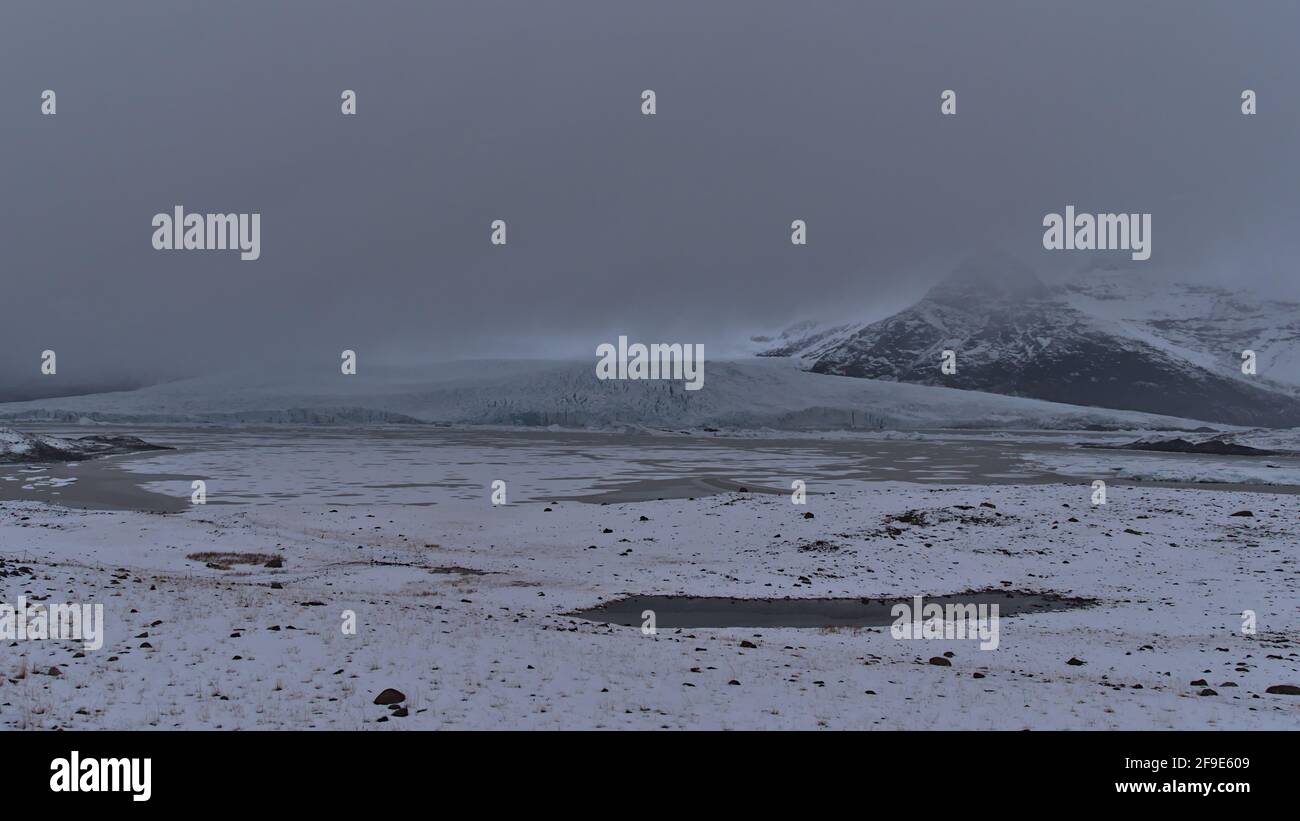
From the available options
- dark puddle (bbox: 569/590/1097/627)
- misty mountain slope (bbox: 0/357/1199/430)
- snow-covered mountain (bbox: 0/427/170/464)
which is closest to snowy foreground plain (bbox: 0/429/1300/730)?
dark puddle (bbox: 569/590/1097/627)

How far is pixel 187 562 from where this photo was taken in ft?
76.5

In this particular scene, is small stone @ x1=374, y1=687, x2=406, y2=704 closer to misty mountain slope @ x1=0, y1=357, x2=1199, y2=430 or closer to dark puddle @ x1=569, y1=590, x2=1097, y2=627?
dark puddle @ x1=569, y1=590, x2=1097, y2=627

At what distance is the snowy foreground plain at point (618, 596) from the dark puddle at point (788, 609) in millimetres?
753

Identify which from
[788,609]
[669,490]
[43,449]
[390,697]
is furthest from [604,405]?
[390,697]

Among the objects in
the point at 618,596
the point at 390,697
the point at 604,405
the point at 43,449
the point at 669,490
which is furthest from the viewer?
the point at 604,405

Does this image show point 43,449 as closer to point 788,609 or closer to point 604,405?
point 788,609

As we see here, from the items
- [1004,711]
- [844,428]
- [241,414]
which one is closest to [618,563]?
[1004,711]

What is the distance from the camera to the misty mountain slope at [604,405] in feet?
455

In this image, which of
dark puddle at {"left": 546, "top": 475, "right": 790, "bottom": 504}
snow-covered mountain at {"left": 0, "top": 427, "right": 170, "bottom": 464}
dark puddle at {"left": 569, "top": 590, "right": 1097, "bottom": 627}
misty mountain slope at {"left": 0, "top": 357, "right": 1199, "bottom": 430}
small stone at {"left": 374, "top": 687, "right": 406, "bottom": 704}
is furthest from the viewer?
misty mountain slope at {"left": 0, "top": 357, "right": 1199, "bottom": 430}

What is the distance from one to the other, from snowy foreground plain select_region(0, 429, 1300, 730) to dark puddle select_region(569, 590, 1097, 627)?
753 millimetres

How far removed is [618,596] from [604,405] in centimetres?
12075

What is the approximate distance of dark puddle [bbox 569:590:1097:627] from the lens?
17.8 meters

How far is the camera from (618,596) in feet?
66.0
